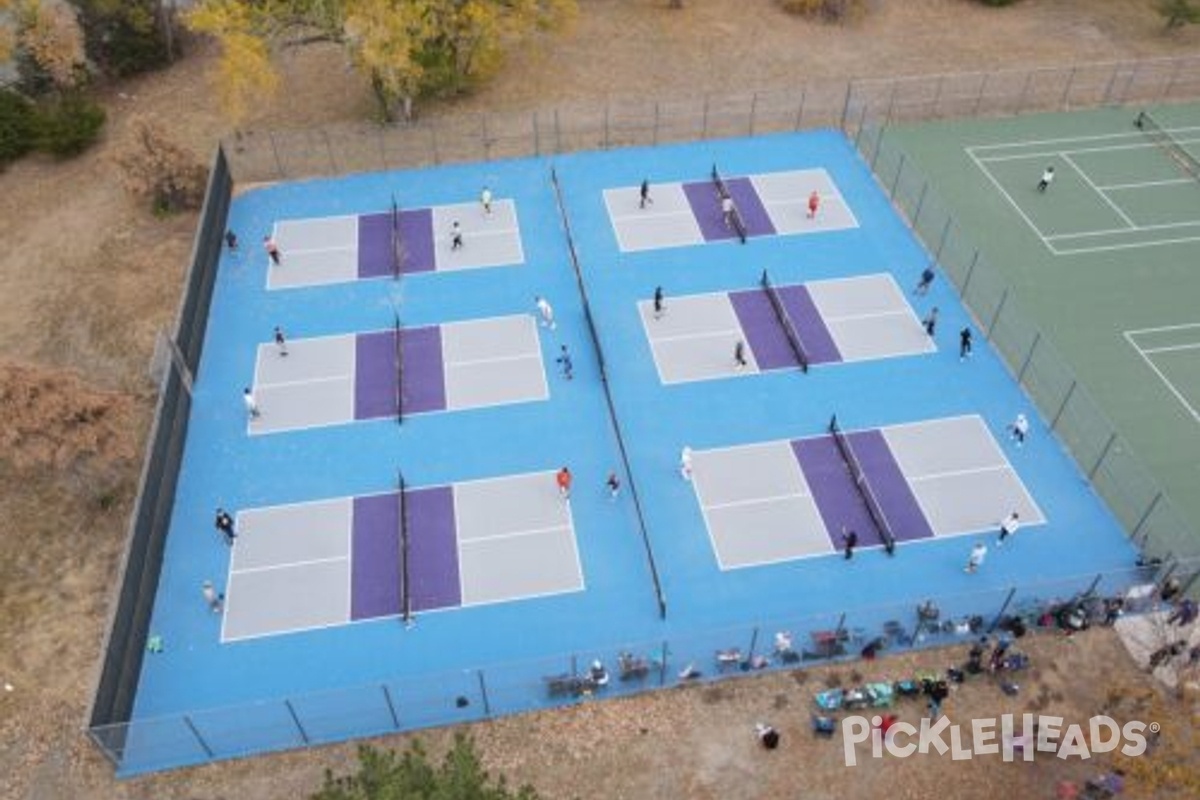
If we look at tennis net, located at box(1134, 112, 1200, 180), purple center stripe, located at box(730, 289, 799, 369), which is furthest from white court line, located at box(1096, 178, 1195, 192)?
purple center stripe, located at box(730, 289, 799, 369)

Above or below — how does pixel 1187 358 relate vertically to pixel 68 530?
above

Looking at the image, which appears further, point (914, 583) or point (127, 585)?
point (914, 583)

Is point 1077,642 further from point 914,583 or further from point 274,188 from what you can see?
point 274,188

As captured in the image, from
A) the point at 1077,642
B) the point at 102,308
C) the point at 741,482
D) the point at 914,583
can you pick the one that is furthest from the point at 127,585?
the point at 1077,642

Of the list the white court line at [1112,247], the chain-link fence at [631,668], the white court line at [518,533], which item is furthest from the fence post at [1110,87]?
the white court line at [518,533]

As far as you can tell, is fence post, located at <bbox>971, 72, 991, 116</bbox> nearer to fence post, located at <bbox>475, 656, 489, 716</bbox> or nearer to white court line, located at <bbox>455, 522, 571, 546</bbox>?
white court line, located at <bbox>455, 522, 571, 546</bbox>
